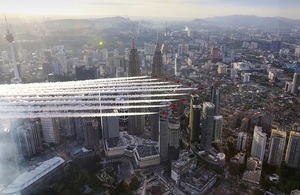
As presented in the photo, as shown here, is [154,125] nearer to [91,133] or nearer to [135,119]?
[135,119]

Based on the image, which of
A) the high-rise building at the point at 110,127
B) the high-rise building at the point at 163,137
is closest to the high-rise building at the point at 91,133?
the high-rise building at the point at 110,127

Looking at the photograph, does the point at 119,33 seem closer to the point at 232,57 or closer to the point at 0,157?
the point at 232,57

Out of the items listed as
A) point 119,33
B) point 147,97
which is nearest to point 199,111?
point 147,97

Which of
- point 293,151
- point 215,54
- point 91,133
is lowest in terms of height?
point 293,151

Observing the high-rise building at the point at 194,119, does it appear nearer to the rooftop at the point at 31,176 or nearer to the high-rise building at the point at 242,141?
the high-rise building at the point at 242,141

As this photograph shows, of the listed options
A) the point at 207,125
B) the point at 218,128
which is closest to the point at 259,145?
the point at 218,128

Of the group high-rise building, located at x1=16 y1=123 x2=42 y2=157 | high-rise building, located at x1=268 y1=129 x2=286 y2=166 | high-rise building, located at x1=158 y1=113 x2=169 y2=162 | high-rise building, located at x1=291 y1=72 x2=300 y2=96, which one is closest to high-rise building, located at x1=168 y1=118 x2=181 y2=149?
high-rise building, located at x1=158 y1=113 x2=169 y2=162
